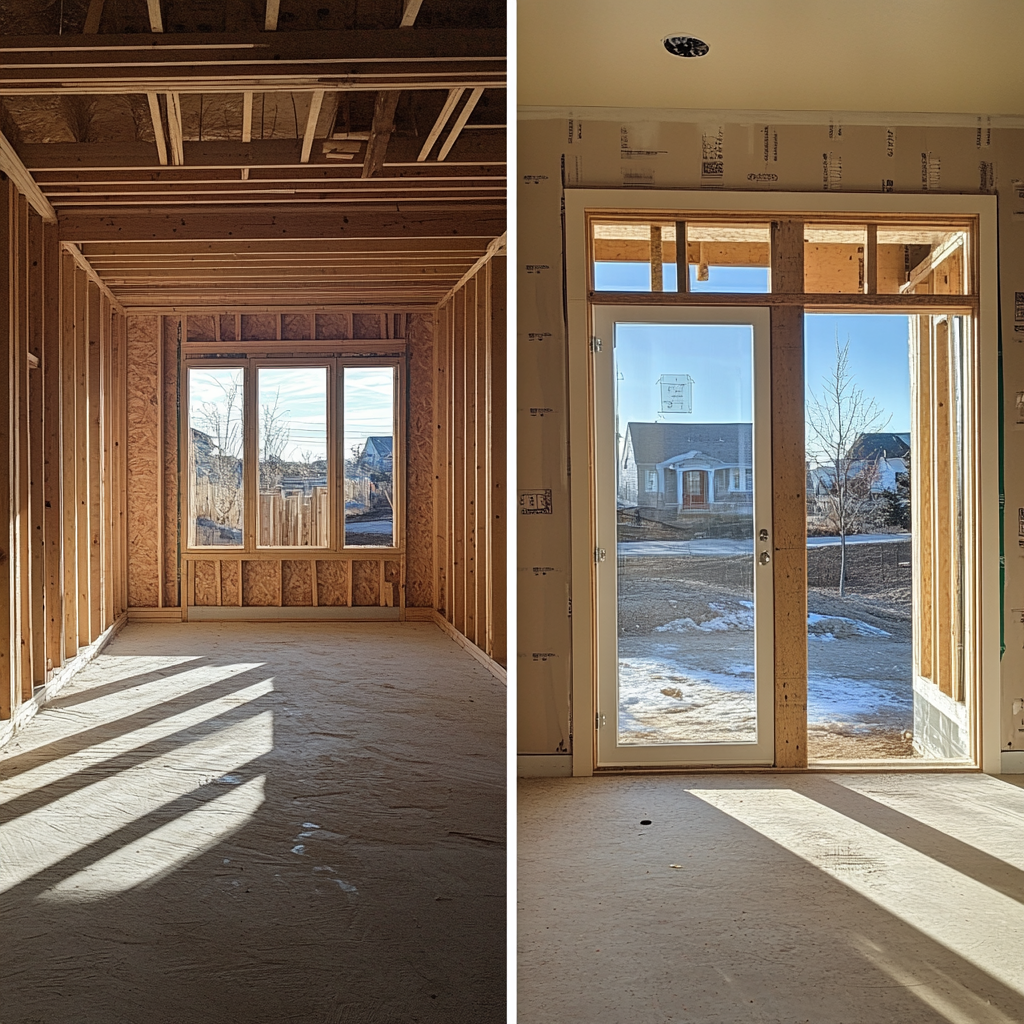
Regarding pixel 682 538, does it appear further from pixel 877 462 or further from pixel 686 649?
pixel 877 462

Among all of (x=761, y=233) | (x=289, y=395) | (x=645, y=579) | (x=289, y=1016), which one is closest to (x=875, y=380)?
(x=761, y=233)

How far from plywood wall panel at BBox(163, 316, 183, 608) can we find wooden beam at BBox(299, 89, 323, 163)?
17.6 feet

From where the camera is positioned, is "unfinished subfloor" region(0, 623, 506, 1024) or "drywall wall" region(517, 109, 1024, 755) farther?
"drywall wall" region(517, 109, 1024, 755)

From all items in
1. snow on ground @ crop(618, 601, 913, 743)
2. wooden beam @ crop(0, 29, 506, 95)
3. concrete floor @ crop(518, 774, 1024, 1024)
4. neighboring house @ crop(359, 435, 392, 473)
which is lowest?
concrete floor @ crop(518, 774, 1024, 1024)

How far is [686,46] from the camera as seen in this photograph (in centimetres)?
428

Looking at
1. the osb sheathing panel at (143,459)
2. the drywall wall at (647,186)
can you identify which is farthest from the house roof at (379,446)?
the drywall wall at (647,186)

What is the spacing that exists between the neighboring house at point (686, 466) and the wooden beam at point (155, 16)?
2797 mm

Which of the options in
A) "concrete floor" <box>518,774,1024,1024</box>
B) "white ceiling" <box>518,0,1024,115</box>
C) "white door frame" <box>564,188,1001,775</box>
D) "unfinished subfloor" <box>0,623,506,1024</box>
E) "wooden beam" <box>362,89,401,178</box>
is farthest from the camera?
"white door frame" <box>564,188,1001,775</box>

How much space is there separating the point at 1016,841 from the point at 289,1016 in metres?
3.12

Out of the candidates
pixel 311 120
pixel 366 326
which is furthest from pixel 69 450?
pixel 311 120

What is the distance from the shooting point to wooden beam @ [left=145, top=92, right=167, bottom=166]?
15.4 feet

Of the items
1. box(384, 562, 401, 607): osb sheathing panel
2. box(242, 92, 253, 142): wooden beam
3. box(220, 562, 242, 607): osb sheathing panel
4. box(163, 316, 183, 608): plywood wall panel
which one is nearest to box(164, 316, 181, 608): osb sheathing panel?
box(163, 316, 183, 608): plywood wall panel

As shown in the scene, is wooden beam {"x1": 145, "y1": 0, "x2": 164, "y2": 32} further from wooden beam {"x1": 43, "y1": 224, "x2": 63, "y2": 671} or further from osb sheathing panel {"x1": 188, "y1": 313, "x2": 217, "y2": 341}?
osb sheathing panel {"x1": 188, "y1": 313, "x2": 217, "y2": 341}

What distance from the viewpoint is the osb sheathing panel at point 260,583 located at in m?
10.2
